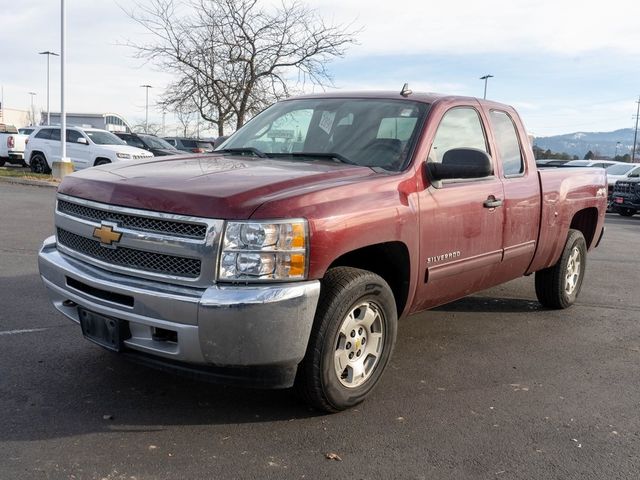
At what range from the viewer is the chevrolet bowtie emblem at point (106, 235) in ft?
11.0

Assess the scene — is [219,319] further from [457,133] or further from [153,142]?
[153,142]

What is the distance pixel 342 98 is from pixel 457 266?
160 cm

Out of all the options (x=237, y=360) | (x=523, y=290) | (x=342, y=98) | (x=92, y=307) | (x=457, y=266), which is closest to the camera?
(x=237, y=360)

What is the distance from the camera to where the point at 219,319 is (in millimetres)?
3029

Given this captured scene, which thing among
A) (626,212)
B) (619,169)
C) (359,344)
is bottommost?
(626,212)

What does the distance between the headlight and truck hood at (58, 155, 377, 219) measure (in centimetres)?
9

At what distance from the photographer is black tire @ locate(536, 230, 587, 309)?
20.0 feet

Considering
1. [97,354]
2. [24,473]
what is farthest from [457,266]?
[24,473]

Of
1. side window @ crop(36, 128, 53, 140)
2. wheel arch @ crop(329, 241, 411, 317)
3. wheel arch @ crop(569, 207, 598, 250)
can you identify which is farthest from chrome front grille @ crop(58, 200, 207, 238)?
side window @ crop(36, 128, 53, 140)

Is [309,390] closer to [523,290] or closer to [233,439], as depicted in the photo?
[233,439]

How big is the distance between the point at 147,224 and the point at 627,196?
19195mm

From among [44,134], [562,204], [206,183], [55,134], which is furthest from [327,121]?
[44,134]

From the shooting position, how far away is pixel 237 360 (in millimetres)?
3123

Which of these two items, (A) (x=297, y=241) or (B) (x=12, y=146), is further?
(B) (x=12, y=146)
